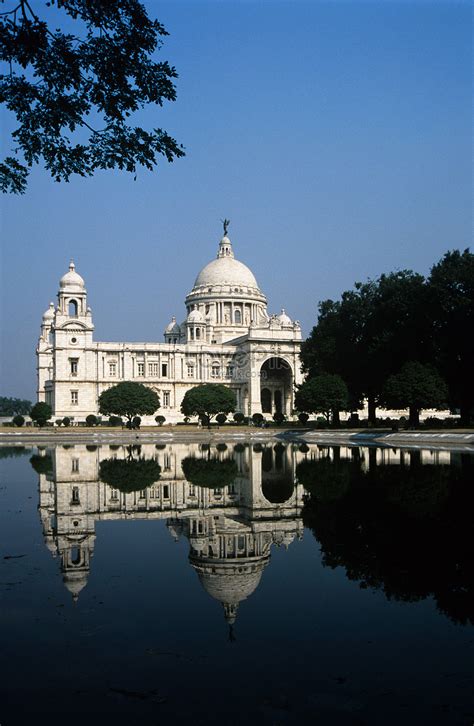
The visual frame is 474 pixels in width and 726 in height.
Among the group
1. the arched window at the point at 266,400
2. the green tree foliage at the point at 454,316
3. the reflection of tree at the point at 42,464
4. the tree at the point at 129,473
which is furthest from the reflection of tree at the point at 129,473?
the arched window at the point at 266,400

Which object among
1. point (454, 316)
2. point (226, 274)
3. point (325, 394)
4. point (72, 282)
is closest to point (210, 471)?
point (454, 316)

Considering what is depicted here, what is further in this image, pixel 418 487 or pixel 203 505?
pixel 418 487

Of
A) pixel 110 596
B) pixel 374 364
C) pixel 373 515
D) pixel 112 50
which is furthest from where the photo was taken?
pixel 374 364

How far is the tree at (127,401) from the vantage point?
75.9 metres

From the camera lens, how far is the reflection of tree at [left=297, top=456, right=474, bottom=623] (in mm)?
10148

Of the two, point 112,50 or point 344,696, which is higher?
point 112,50

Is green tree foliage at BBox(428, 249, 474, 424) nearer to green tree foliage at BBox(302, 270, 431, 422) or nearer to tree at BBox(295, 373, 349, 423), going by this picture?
green tree foliage at BBox(302, 270, 431, 422)

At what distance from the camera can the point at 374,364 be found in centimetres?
5869

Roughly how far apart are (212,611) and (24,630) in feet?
7.57

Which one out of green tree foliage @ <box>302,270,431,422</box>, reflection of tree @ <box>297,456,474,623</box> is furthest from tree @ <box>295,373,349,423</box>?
reflection of tree @ <box>297,456,474,623</box>

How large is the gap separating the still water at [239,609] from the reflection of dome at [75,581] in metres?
0.03

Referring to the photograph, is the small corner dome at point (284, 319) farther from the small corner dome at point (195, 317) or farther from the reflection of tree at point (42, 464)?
the reflection of tree at point (42, 464)

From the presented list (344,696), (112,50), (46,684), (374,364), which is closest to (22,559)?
(46,684)

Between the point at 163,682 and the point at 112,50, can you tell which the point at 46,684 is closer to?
the point at 163,682
